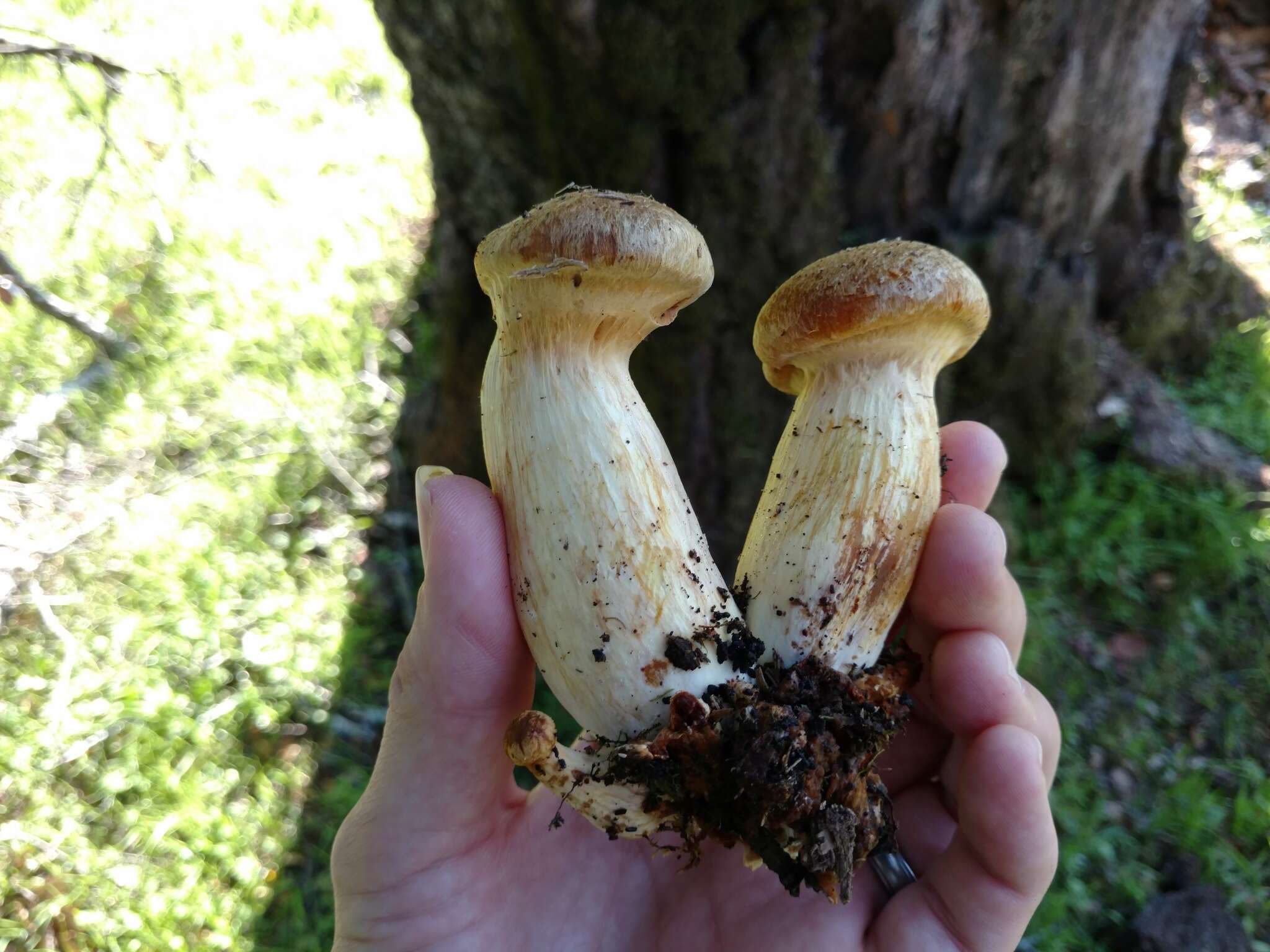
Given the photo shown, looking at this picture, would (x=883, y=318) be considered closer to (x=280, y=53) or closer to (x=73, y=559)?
(x=73, y=559)

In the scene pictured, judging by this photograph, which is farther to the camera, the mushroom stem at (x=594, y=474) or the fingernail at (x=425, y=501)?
the fingernail at (x=425, y=501)

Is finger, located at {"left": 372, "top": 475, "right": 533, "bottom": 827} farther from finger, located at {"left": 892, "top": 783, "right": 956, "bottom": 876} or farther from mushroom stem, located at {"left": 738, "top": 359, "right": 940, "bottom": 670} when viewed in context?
finger, located at {"left": 892, "top": 783, "right": 956, "bottom": 876}

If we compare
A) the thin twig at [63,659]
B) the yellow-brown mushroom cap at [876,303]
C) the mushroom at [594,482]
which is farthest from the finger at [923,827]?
the thin twig at [63,659]

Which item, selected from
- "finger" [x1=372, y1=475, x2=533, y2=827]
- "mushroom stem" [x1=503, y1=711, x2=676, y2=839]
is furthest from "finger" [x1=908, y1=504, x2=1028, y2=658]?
"finger" [x1=372, y1=475, x2=533, y2=827]

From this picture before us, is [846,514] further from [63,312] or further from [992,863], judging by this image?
[63,312]

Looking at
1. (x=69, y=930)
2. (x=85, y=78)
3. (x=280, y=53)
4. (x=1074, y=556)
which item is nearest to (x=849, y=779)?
(x=1074, y=556)

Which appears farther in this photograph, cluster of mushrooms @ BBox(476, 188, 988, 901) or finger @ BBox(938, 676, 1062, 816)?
finger @ BBox(938, 676, 1062, 816)

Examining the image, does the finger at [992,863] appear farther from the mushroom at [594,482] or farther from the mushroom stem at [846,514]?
the mushroom at [594,482]
